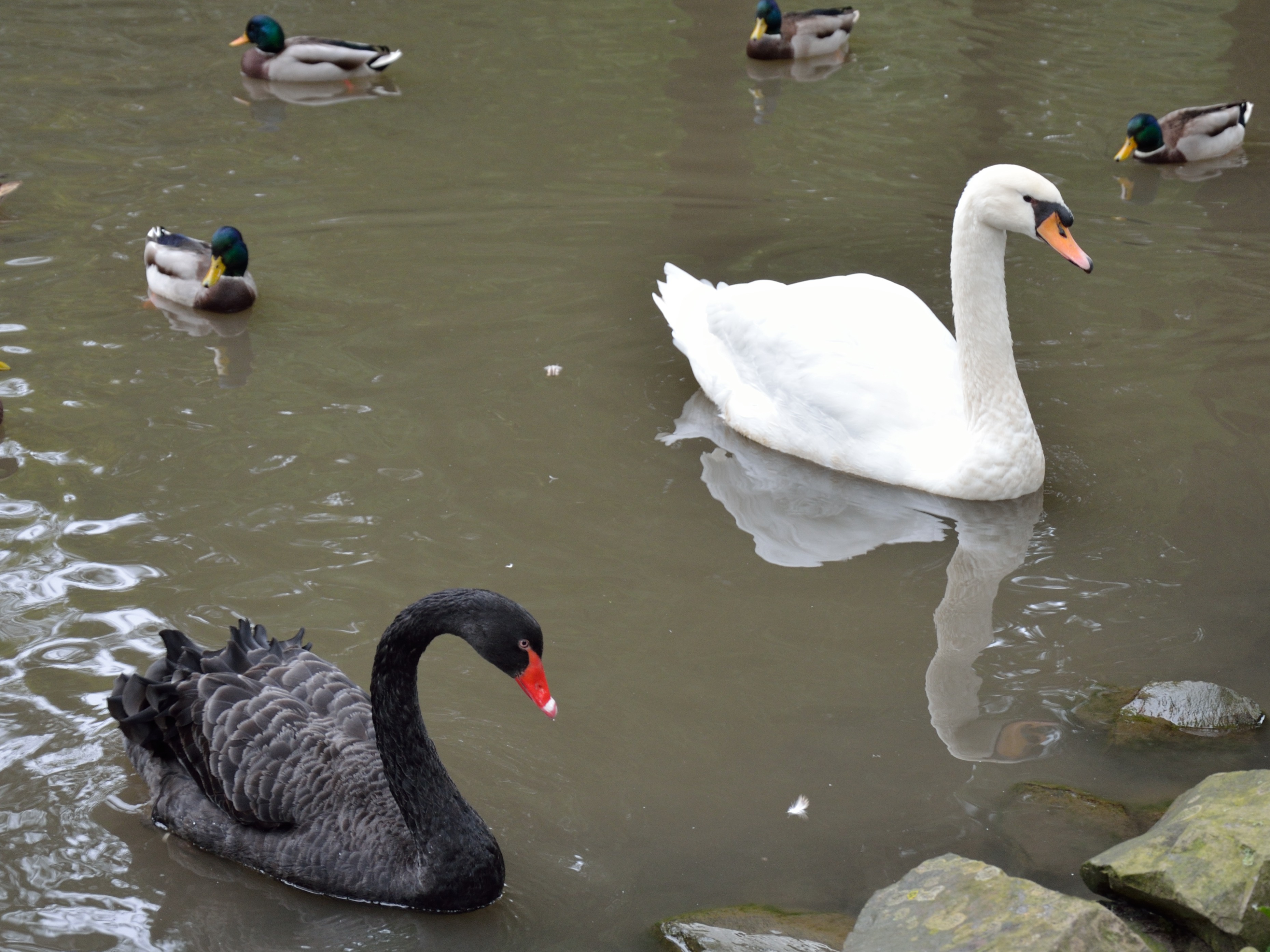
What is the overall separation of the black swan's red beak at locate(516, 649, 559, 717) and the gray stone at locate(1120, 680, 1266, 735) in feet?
7.53

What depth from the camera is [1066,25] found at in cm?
1471

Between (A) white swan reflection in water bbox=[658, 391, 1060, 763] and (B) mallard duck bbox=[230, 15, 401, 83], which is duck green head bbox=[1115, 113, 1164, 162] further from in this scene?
(B) mallard duck bbox=[230, 15, 401, 83]

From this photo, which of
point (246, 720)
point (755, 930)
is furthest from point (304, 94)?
point (755, 930)

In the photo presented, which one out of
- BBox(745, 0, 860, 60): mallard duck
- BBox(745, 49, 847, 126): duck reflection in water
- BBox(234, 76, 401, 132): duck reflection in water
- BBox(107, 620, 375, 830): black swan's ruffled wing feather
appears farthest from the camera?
BBox(745, 0, 860, 60): mallard duck

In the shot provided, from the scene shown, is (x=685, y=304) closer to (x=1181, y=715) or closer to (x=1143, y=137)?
(x=1181, y=715)

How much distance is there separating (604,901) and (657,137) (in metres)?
8.41

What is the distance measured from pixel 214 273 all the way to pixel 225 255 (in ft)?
0.42

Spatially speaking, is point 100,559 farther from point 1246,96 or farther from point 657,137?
point 1246,96

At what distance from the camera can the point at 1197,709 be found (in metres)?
4.82

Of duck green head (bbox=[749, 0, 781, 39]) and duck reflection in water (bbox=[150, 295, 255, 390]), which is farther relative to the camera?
duck green head (bbox=[749, 0, 781, 39])

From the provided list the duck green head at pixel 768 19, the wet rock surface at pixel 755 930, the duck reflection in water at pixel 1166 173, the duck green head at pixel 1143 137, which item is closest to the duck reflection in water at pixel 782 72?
the duck green head at pixel 768 19

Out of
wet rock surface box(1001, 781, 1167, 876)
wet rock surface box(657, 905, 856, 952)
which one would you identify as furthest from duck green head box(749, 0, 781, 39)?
wet rock surface box(657, 905, 856, 952)

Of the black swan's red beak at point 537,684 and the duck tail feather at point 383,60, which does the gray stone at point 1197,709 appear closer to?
the black swan's red beak at point 537,684

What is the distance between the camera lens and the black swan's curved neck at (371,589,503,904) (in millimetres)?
3977
